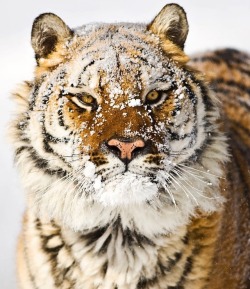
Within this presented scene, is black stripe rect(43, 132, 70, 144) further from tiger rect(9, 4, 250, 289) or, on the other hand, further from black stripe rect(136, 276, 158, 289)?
black stripe rect(136, 276, 158, 289)

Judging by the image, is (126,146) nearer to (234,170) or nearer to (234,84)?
(234,170)

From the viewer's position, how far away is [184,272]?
421 centimetres

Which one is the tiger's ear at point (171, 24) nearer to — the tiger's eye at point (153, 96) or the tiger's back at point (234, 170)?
→ the tiger's back at point (234, 170)

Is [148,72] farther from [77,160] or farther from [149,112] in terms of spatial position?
[77,160]

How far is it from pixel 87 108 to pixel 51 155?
34cm

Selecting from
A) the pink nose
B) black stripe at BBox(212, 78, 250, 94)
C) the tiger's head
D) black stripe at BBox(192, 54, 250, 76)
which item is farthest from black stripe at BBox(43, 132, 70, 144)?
black stripe at BBox(192, 54, 250, 76)

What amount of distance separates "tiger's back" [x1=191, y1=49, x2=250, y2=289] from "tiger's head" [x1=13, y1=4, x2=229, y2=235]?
204mm

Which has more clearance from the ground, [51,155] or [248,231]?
[51,155]

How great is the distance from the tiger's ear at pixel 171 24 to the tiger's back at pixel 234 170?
0.28 meters

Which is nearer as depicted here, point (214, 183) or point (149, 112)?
point (149, 112)

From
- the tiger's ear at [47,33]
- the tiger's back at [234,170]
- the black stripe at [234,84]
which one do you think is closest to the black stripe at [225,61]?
the tiger's back at [234,170]

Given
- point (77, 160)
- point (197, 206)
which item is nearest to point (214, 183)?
point (197, 206)

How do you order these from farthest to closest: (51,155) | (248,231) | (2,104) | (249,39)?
(249,39) < (2,104) < (248,231) < (51,155)

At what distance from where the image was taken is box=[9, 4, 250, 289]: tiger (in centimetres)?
392
